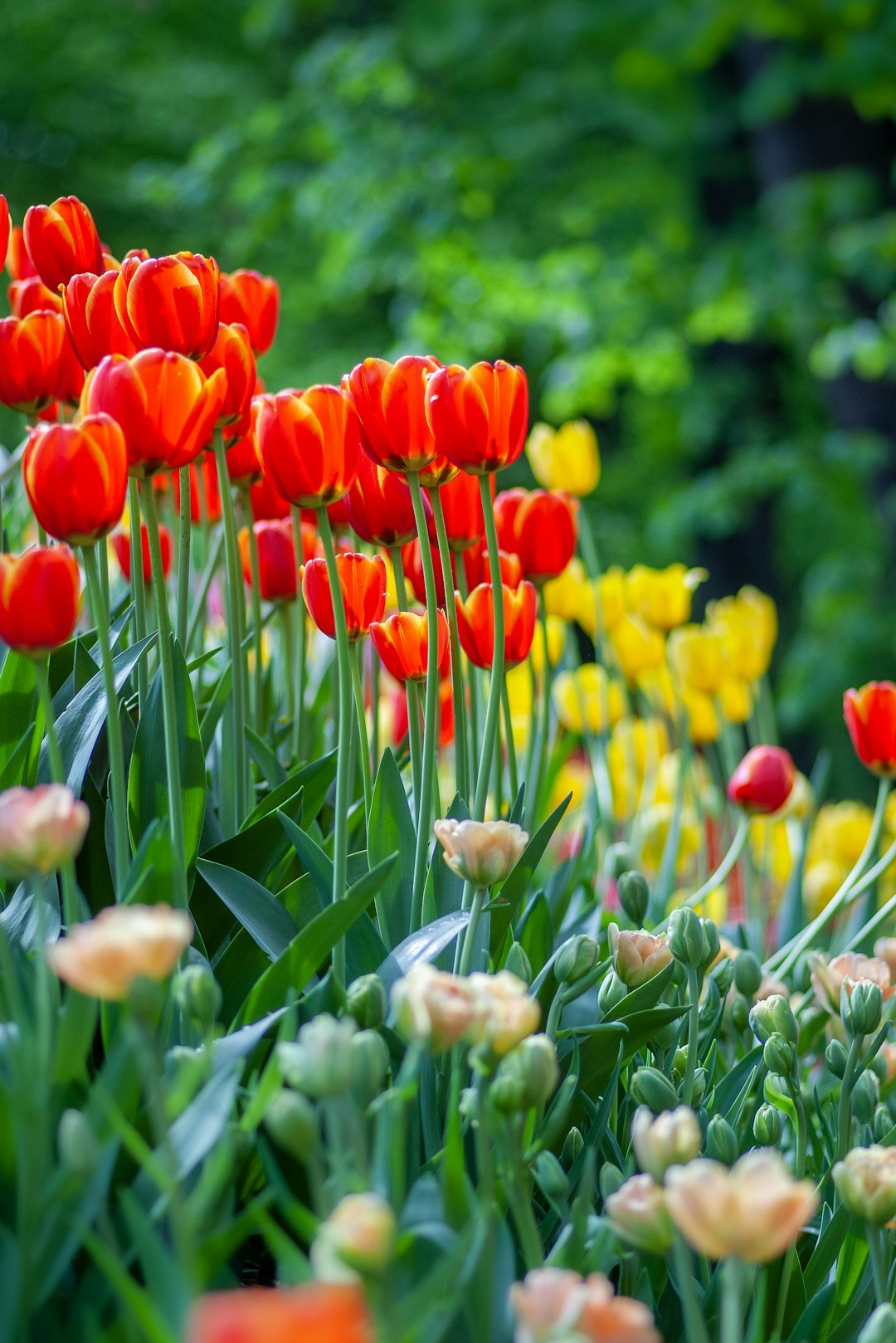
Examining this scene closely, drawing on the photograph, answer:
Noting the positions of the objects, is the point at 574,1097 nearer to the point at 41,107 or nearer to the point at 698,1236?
the point at 698,1236

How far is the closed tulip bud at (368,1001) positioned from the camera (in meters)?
0.57

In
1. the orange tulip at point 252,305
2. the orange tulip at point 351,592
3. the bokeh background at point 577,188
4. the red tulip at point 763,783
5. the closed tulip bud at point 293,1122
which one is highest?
the bokeh background at point 577,188

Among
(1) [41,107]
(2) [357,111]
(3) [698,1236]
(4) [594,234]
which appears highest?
(1) [41,107]

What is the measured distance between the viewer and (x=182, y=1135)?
50 centimetres

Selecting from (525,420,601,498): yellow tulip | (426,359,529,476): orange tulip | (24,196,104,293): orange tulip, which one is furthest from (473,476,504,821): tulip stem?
Answer: (525,420,601,498): yellow tulip

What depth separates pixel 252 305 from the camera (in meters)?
0.96

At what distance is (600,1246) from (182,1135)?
0.58 feet

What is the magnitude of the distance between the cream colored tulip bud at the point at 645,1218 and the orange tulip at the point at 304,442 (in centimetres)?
39

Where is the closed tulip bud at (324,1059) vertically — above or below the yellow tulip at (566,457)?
below

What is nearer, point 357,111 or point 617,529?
point 357,111

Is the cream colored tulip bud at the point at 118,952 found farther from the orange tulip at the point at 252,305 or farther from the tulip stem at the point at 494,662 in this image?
the orange tulip at the point at 252,305

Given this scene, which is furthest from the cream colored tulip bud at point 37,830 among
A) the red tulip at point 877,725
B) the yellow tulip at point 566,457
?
the yellow tulip at point 566,457

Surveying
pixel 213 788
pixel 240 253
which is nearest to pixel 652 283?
pixel 240 253

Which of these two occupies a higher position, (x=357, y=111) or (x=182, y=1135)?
(x=357, y=111)
